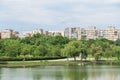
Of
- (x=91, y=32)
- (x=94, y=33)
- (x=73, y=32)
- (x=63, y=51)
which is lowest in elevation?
(x=63, y=51)

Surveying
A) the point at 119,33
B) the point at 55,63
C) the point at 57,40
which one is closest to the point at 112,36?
the point at 119,33

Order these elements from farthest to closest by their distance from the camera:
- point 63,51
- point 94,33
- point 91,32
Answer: point 94,33, point 91,32, point 63,51

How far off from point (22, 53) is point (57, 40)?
27424 millimetres

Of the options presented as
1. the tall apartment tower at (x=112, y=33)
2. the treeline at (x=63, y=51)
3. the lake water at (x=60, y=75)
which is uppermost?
the tall apartment tower at (x=112, y=33)

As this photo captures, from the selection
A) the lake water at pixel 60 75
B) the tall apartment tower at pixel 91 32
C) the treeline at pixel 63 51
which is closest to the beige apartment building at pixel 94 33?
the tall apartment tower at pixel 91 32

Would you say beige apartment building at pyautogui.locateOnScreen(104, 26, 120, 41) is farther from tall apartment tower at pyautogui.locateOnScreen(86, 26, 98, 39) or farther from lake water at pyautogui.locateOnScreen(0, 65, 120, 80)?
lake water at pyautogui.locateOnScreen(0, 65, 120, 80)

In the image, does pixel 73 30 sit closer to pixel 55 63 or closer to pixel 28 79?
pixel 55 63

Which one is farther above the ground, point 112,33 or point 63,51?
point 112,33

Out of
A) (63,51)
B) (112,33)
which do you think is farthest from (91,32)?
(63,51)

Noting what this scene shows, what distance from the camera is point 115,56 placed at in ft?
205

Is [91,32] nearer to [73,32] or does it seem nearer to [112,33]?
[112,33]

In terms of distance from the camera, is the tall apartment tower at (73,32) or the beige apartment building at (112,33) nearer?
the beige apartment building at (112,33)

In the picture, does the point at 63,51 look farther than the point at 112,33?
No

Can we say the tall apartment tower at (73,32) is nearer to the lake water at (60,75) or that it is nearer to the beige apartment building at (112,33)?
the beige apartment building at (112,33)
